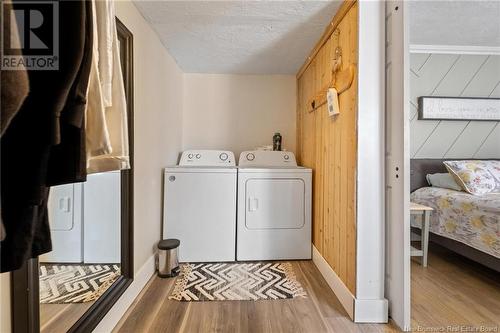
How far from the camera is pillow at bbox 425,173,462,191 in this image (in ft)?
8.30

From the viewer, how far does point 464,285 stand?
6.10ft

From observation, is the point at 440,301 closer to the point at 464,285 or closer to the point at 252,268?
the point at 464,285

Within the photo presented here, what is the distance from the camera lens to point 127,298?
1550 millimetres

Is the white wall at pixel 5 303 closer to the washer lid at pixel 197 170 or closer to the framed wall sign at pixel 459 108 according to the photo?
the washer lid at pixel 197 170

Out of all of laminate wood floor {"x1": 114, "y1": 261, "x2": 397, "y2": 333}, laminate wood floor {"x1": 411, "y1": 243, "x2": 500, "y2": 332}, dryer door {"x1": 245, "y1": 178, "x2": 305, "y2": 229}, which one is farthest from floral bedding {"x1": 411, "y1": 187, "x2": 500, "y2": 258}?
dryer door {"x1": 245, "y1": 178, "x2": 305, "y2": 229}

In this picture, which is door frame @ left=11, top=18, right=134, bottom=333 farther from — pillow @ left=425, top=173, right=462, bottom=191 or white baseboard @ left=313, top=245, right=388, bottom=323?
pillow @ left=425, top=173, right=462, bottom=191

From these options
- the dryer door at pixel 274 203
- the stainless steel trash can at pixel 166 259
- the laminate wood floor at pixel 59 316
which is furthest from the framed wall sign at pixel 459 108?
the laminate wood floor at pixel 59 316

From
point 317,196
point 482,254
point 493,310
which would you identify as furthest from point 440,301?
point 317,196

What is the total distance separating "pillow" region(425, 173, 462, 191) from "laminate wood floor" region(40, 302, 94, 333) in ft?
10.5

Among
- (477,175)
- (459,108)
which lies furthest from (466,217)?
(459,108)

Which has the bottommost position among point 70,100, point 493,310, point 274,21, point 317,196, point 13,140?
point 493,310

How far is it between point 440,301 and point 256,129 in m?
2.29

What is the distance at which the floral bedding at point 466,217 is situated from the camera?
6.08ft

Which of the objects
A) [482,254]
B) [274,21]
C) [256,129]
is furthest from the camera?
[256,129]
